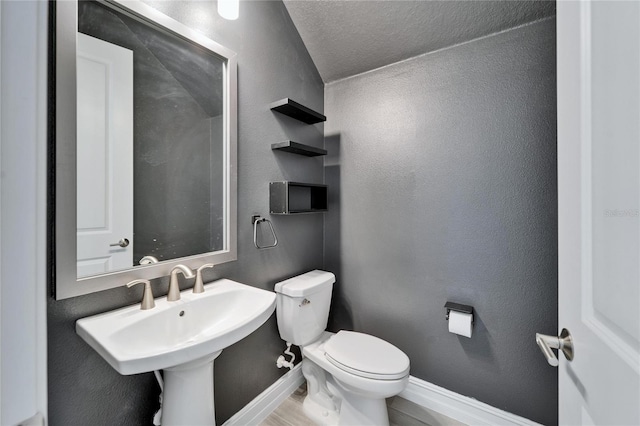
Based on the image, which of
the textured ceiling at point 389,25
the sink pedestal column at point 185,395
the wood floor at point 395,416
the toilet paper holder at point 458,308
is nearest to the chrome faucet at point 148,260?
the sink pedestal column at point 185,395

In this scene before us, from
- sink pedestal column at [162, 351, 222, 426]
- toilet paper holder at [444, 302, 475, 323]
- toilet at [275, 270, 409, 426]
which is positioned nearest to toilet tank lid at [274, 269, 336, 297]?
toilet at [275, 270, 409, 426]

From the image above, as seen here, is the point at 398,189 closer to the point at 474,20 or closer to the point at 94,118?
the point at 474,20

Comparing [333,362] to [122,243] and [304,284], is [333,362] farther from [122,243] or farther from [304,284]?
[122,243]

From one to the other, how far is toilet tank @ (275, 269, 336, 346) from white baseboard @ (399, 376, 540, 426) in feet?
2.32

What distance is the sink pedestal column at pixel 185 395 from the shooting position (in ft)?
3.17

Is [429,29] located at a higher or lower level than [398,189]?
higher

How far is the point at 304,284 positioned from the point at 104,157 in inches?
44.3

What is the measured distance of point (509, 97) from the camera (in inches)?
55.6

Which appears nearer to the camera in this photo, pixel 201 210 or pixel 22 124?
pixel 22 124
